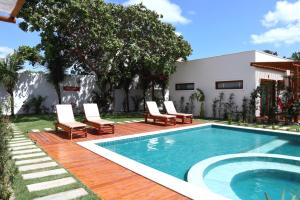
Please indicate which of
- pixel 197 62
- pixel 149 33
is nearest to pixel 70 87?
pixel 149 33

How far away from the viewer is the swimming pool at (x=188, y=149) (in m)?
5.59

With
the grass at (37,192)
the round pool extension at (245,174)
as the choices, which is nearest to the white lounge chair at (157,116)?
the round pool extension at (245,174)

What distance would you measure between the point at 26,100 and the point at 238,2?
1517 centimetres

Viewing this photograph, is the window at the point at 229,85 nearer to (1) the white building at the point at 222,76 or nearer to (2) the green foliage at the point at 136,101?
(1) the white building at the point at 222,76

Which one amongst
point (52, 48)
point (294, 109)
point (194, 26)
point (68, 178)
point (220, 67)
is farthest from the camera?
point (194, 26)

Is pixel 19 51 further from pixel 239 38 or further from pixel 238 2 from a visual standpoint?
pixel 239 38

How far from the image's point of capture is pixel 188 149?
9.11 meters

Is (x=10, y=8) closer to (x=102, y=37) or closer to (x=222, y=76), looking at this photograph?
(x=102, y=37)

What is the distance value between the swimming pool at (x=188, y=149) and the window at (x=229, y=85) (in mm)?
4040

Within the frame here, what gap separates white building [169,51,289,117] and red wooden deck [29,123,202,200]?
37.2ft

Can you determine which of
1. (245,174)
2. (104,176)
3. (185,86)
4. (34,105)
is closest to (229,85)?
(185,86)

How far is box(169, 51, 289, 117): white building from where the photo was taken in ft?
51.2

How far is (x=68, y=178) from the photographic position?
5.19m

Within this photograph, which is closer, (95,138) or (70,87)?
(95,138)
